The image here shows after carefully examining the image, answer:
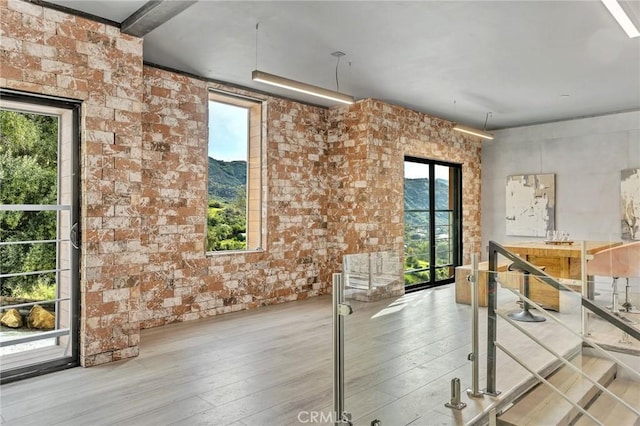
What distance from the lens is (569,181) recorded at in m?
7.15

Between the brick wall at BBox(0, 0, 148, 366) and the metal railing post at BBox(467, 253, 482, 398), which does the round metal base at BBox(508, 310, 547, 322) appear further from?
the brick wall at BBox(0, 0, 148, 366)

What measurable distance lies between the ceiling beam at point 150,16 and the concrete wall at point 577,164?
21.5 ft

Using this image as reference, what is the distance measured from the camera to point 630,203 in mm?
6547

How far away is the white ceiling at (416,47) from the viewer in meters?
3.36

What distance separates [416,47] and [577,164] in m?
4.55

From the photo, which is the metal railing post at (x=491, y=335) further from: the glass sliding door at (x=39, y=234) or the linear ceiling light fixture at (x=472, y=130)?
the linear ceiling light fixture at (x=472, y=130)

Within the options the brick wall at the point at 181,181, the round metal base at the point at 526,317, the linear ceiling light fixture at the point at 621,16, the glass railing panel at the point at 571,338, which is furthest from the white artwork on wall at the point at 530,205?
the round metal base at the point at 526,317

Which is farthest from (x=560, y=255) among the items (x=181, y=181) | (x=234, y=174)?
(x=181, y=181)

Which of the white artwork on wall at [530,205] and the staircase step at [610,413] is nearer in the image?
the staircase step at [610,413]

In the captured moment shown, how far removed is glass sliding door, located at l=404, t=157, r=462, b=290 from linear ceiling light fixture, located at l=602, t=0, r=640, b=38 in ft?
11.9

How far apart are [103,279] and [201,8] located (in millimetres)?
2343

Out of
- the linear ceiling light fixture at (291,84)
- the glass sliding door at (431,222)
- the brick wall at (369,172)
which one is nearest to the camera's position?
the linear ceiling light fixture at (291,84)

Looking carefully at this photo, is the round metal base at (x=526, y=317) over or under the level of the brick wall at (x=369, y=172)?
under

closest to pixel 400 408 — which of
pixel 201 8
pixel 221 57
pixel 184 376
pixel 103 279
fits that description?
pixel 184 376
